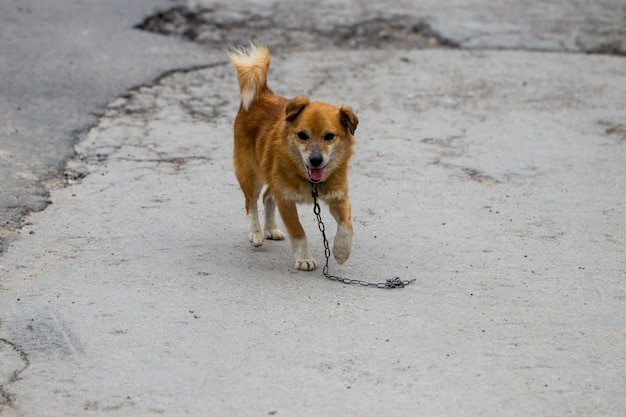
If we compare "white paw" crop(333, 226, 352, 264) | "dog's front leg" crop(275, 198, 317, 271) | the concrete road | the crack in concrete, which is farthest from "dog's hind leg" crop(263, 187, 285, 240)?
the crack in concrete

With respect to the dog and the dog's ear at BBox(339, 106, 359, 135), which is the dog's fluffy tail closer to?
the dog

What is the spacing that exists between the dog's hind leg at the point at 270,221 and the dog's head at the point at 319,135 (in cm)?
77

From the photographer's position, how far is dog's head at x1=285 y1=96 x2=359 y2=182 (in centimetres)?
548

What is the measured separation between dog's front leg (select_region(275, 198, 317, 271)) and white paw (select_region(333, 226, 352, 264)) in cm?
20

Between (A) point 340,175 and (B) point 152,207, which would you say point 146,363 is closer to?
(A) point 340,175

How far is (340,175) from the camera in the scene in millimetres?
5684

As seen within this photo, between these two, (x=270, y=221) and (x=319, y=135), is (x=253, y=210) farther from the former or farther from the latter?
(x=319, y=135)

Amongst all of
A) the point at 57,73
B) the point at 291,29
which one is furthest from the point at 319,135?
the point at 291,29

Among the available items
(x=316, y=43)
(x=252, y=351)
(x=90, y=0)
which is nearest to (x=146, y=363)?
(x=252, y=351)

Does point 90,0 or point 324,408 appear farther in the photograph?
point 90,0

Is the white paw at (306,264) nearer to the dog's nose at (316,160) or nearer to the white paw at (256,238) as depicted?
the white paw at (256,238)

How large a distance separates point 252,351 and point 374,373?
0.62 metres

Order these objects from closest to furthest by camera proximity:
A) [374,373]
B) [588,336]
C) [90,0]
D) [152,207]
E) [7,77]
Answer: [374,373]
[588,336]
[152,207]
[7,77]
[90,0]

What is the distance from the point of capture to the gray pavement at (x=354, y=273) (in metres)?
4.16
